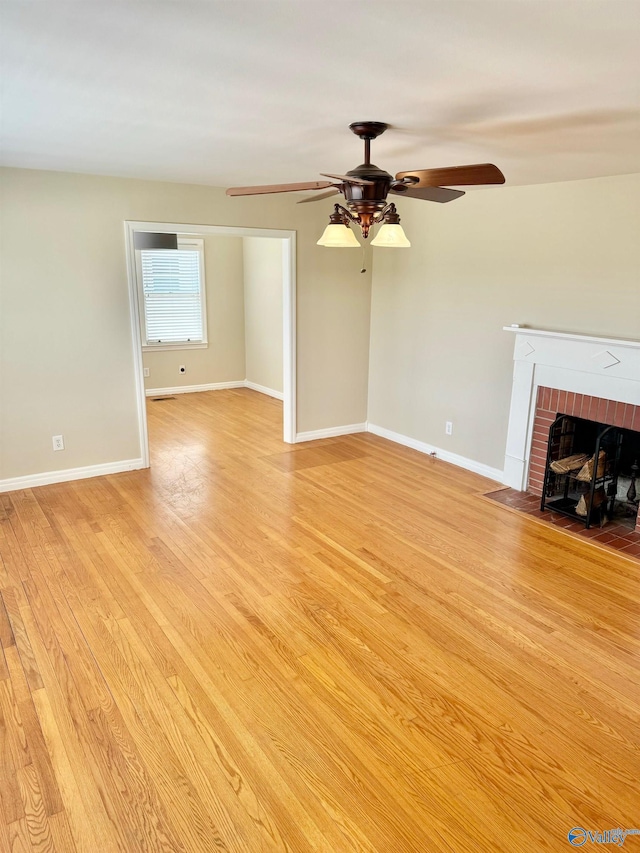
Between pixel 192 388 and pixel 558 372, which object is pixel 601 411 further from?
pixel 192 388

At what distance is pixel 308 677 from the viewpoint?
2504mm

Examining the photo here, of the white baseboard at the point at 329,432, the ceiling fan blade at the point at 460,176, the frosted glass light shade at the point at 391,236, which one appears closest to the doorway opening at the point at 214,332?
the white baseboard at the point at 329,432

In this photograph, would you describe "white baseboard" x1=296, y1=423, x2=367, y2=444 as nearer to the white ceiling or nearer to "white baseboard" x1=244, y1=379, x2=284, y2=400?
"white baseboard" x1=244, y1=379, x2=284, y2=400

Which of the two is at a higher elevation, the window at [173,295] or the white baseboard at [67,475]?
the window at [173,295]

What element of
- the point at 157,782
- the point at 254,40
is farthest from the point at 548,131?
the point at 157,782

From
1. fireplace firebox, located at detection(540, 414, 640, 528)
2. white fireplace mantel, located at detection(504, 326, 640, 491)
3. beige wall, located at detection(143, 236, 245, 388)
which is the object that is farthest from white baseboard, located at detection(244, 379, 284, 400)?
fireplace firebox, located at detection(540, 414, 640, 528)

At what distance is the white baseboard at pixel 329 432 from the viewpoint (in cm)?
590

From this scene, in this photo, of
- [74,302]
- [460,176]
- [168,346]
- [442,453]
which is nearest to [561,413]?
[442,453]

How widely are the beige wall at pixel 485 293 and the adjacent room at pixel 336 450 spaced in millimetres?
27

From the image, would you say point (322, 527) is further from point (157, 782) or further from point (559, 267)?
point (559, 267)

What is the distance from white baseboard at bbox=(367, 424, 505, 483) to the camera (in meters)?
4.92

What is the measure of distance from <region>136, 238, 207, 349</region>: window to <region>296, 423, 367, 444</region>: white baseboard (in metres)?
2.73

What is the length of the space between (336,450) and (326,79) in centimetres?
395

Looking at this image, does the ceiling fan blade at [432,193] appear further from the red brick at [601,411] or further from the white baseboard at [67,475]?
the white baseboard at [67,475]
